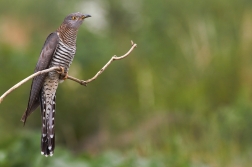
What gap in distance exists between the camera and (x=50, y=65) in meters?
3.90

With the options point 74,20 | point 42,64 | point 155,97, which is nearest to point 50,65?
point 42,64

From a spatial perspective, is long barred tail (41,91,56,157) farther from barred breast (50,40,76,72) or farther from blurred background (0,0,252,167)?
blurred background (0,0,252,167)

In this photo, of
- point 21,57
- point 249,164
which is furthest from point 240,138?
point 21,57

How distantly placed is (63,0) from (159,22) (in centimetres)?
305

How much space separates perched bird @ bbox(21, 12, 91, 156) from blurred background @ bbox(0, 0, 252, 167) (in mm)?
1773

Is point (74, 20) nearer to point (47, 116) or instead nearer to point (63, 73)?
point (63, 73)

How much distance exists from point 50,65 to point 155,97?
3.69 m

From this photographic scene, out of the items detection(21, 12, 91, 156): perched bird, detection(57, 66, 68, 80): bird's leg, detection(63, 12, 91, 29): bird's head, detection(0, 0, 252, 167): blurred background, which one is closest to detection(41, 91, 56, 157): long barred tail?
detection(21, 12, 91, 156): perched bird

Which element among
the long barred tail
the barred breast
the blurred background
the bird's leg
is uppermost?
the blurred background

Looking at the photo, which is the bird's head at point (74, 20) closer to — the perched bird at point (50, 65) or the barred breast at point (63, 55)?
the perched bird at point (50, 65)

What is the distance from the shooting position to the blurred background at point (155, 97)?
6.25m

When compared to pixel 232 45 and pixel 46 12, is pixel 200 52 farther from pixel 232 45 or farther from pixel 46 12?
pixel 46 12

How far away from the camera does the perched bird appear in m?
3.79

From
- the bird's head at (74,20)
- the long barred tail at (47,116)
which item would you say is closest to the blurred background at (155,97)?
the long barred tail at (47,116)
